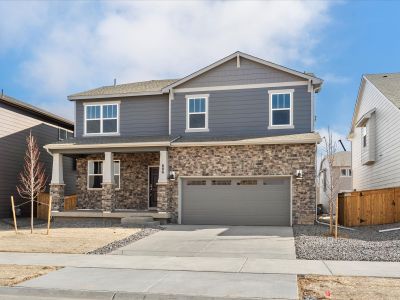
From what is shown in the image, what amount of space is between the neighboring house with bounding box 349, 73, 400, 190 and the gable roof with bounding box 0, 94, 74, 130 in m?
17.5

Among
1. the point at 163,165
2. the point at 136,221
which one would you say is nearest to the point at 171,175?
the point at 163,165

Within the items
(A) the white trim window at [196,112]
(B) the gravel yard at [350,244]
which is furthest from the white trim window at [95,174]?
(B) the gravel yard at [350,244]

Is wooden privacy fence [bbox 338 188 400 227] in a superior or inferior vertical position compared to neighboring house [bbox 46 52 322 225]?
inferior

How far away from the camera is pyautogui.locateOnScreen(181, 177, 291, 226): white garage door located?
1917 centimetres

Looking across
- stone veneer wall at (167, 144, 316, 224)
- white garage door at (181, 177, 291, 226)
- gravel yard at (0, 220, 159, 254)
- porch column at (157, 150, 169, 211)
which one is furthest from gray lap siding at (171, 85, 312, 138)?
gravel yard at (0, 220, 159, 254)

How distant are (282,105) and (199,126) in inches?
153

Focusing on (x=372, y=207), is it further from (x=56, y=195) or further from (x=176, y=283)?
(x=56, y=195)

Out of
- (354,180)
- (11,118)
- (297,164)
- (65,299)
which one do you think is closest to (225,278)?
(65,299)

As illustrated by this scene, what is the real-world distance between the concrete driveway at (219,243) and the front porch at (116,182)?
3254 mm

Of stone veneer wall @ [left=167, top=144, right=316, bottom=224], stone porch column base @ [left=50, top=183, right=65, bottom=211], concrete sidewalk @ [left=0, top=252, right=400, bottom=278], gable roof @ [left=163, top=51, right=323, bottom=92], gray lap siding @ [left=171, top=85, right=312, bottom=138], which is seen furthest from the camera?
stone porch column base @ [left=50, top=183, right=65, bottom=211]

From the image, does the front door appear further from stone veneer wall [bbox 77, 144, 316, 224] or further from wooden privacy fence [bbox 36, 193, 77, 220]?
wooden privacy fence [bbox 36, 193, 77, 220]

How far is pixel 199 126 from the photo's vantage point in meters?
20.9

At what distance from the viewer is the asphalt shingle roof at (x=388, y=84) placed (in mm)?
20319

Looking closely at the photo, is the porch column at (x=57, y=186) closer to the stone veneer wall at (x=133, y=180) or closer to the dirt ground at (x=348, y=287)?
the stone veneer wall at (x=133, y=180)
